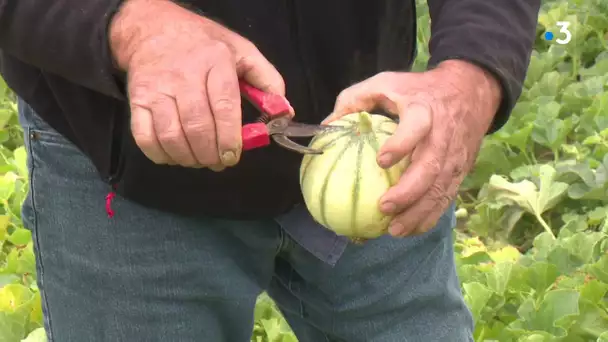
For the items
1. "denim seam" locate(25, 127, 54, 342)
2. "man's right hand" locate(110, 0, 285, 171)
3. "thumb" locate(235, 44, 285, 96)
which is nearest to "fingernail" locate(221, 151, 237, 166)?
"man's right hand" locate(110, 0, 285, 171)

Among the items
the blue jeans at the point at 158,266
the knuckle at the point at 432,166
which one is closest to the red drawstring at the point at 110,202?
the blue jeans at the point at 158,266

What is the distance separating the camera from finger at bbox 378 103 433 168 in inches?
41.6

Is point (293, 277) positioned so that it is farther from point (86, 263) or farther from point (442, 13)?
point (442, 13)

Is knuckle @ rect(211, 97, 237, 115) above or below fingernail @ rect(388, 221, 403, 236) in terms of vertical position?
above

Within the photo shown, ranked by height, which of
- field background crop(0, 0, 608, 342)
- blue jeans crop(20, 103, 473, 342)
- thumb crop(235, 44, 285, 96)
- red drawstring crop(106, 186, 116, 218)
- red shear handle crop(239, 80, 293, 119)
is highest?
thumb crop(235, 44, 285, 96)

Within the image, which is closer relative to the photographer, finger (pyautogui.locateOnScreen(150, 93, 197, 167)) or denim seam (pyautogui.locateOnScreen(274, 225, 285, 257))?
finger (pyautogui.locateOnScreen(150, 93, 197, 167))

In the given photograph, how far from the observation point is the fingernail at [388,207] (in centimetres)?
108

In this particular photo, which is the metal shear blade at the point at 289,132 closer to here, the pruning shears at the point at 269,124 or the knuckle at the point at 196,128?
the pruning shears at the point at 269,124

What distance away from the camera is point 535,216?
293 cm

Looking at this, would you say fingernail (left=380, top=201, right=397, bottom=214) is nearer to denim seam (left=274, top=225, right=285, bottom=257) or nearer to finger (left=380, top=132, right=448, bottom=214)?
finger (left=380, top=132, right=448, bottom=214)

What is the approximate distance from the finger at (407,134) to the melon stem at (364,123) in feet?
0.13

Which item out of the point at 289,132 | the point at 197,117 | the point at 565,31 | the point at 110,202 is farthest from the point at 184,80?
the point at 565,31

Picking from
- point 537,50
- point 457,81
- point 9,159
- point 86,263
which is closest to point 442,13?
point 457,81

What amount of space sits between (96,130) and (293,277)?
438 millimetres
